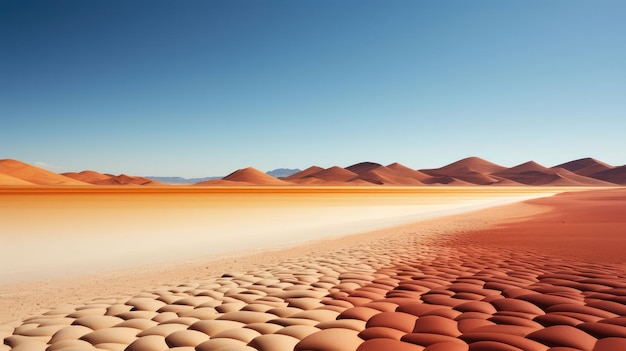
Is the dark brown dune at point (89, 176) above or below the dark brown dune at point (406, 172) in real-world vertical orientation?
below

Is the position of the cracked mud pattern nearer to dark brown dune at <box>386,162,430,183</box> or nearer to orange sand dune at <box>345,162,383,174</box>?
dark brown dune at <box>386,162,430,183</box>

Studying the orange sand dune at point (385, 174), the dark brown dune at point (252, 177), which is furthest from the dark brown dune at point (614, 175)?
the dark brown dune at point (252, 177)

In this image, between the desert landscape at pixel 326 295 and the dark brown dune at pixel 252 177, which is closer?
the desert landscape at pixel 326 295

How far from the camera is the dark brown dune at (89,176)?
143125 millimetres

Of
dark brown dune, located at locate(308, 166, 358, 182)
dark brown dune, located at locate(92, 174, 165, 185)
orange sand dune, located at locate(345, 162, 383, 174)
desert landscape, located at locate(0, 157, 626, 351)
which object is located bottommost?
desert landscape, located at locate(0, 157, 626, 351)

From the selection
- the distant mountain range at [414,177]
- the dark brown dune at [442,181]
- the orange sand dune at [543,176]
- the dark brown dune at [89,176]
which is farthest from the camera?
the dark brown dune at [442,181]

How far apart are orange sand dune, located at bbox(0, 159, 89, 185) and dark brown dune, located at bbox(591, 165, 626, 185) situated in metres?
192

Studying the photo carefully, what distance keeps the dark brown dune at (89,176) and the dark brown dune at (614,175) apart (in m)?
198

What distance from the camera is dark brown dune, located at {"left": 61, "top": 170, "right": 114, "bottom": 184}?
470 ft

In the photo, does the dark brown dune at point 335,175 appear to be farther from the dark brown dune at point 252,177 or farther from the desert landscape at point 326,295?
the desert landscape at point 326,295

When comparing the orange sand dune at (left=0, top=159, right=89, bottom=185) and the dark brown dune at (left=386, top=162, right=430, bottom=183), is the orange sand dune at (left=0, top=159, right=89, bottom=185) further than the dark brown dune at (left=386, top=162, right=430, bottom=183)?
No

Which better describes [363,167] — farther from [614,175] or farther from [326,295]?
[326,295]

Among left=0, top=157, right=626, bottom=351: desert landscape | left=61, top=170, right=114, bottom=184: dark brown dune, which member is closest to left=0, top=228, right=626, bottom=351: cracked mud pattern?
left=0, top=157, right=626, bottom=351: desert landscape

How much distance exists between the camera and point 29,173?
105750 millimetres
